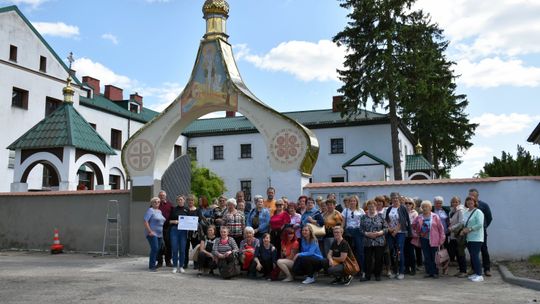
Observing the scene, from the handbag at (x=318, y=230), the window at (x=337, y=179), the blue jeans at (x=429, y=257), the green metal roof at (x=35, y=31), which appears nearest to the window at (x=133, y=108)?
the green metal roof at (x=35, y=31)

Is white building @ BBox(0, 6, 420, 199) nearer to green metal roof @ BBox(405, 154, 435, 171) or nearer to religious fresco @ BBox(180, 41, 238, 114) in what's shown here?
green metal roof @ BBox(405, 154, 435, 171)

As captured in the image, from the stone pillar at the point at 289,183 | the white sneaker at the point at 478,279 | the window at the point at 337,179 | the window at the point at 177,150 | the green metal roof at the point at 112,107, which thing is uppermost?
the green metal roof at the point at 112,107

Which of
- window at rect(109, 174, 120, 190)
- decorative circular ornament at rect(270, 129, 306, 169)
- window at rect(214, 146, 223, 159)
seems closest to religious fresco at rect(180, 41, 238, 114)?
decorative circular ornament at rect(270, 129, 306, 169)

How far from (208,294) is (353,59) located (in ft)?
78.2

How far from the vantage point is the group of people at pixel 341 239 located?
9578 mm

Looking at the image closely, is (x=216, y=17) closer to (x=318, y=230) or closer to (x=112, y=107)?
(x=318, y=230)

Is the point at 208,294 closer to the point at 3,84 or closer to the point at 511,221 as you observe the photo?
the point at 511,221

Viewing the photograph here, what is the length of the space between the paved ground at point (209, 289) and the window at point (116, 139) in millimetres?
25306

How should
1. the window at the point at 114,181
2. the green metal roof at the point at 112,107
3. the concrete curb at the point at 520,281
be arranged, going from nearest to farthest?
the concrete curb at the point at 520,281, the window at the point at 114,181, the green metal roof at the point at 112,107

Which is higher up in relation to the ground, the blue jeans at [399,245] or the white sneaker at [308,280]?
the blue jeans at [399,245]

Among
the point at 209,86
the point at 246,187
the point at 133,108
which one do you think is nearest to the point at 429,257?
the point at 209,86

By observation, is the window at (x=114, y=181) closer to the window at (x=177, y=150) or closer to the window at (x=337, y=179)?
the window at (x=177, y=150)

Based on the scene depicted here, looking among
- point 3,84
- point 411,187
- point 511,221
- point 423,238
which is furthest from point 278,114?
point 3,84

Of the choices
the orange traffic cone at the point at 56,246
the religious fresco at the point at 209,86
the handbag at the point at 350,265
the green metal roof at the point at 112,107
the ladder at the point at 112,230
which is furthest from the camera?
the green metal roof at the point at 112,107
